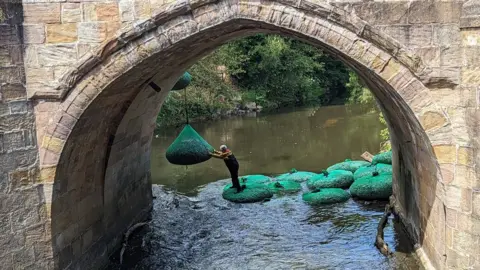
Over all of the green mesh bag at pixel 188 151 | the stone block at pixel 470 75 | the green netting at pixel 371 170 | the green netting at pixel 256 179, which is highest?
the stone block at pixel 470 75

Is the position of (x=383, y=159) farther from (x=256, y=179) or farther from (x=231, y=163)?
(x=231, y=163)

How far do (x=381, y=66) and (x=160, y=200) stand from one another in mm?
6034

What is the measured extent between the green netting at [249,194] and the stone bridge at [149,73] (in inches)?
153

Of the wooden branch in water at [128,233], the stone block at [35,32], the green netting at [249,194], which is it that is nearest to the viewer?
the stone block at [35,32]

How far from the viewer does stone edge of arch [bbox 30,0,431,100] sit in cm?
434

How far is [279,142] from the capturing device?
16.9 metres

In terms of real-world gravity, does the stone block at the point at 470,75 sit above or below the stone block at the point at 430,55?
below

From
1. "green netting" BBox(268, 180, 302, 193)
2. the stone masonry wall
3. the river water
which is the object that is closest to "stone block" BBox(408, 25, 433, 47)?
the river water

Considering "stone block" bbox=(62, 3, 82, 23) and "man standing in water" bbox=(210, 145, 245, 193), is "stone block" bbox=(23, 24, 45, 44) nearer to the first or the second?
"stone block" bbox=(62, 3, 82, 23)

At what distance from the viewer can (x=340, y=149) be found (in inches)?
595

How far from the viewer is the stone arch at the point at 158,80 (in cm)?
440

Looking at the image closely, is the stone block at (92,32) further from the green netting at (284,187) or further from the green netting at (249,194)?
the green netting at (284,187)

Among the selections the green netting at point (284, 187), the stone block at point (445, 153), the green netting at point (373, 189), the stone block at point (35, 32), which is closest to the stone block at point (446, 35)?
the stone block at point (445, 153)

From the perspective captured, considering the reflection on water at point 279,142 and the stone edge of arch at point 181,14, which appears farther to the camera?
the reflection on water at point 279,142
